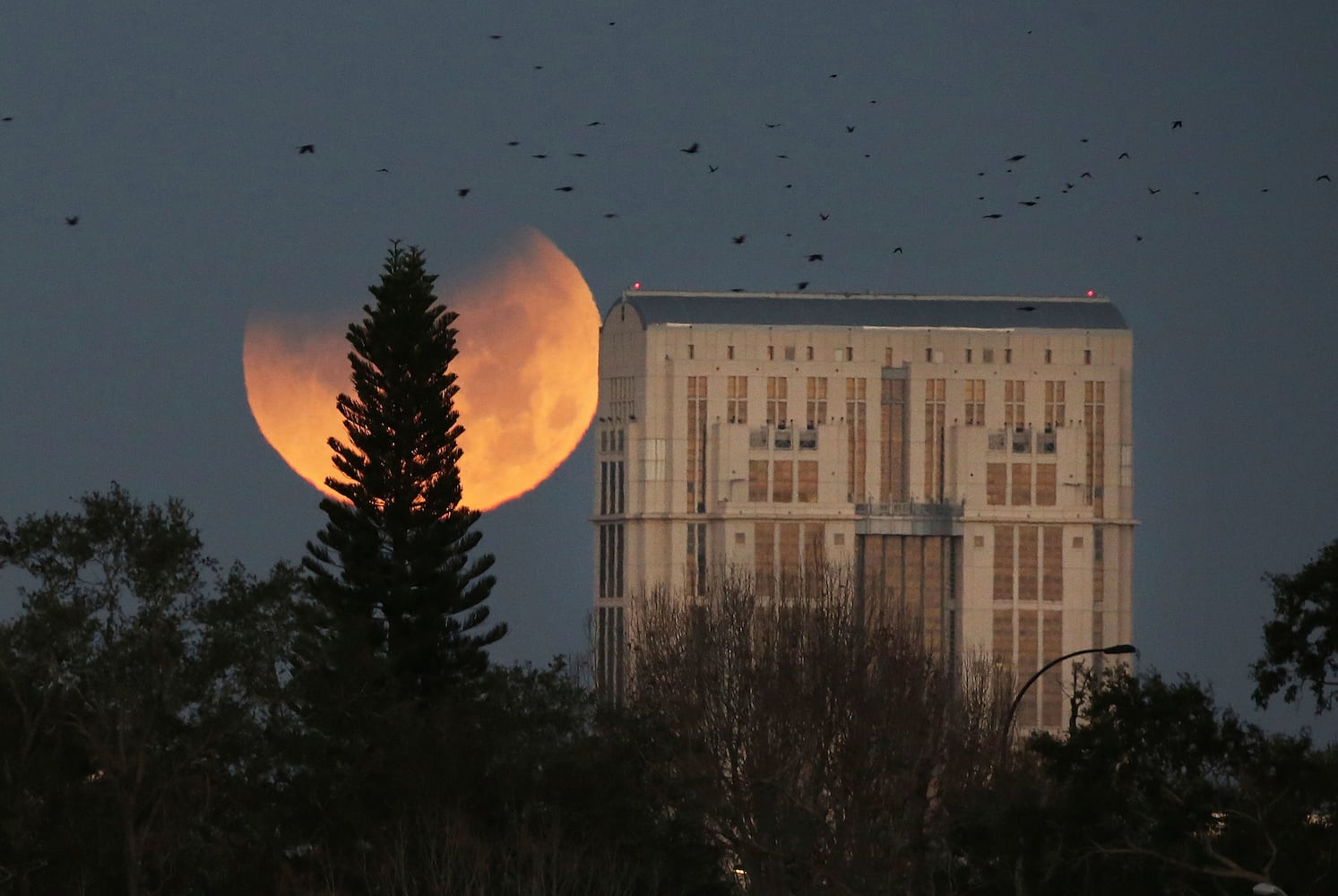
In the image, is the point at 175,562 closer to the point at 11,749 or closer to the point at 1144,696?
the point at 11,749

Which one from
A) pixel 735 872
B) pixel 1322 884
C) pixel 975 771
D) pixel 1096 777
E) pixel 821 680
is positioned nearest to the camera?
pixel 1322 884

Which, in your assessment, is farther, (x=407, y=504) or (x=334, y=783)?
(x=407, y=504)

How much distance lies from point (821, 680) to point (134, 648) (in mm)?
23926

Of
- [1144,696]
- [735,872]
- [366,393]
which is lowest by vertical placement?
[735,872]

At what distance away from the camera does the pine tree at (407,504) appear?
79.2m

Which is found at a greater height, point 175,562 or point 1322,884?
point 175,562

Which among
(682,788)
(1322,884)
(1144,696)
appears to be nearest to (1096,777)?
(1144,696)

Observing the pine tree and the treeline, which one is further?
the pine tree

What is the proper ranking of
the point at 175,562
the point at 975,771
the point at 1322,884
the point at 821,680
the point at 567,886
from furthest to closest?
the point at 821,680, the point at 975,771, the point at 175,562, the point at 567,886, the point at 1322,884

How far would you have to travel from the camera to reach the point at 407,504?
80688 millimetres

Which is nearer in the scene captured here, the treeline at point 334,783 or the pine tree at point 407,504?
the treeline at point 334,783

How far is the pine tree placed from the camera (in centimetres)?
7925

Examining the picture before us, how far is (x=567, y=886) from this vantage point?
200 feet

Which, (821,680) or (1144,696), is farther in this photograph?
(821,680)
